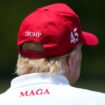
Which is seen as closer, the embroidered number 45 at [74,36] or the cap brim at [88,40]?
the embroidered number 45 at [74,36]

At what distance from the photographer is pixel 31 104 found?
2752mm

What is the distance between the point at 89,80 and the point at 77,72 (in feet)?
29.0

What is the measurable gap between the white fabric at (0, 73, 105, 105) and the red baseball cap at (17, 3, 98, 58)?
12 centimetres

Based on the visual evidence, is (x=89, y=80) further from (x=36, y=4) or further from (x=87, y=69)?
(x=36, y=4)

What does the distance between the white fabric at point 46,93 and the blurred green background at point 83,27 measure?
9.03 m

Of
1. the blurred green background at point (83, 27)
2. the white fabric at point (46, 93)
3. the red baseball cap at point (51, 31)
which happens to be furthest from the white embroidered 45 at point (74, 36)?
the blurred green background at point (83, 27)

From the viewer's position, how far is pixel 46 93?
9.12 feet

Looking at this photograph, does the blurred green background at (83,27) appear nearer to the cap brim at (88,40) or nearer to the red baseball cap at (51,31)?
the cap brim at (88,40)

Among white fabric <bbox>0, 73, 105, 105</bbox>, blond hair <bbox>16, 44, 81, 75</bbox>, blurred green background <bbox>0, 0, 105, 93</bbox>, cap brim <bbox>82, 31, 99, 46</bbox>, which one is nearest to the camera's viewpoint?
white fabric <bbox>0, 73, 105, 105</bbox>

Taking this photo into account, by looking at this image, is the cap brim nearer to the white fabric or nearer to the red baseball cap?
the red baseball cap

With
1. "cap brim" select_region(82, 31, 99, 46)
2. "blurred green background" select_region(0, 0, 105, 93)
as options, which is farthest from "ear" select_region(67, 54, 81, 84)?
"blurred green background" select_region(0, 0, 105, 93)

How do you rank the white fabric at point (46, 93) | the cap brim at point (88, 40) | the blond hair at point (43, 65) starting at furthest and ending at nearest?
the cap brim at point (88, 40) → the blond hair at point (43, 65) → the white fabric at point (46, 93)

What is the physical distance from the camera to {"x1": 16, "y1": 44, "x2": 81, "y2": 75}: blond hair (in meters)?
2.85

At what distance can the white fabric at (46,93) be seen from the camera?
2.74 meters
